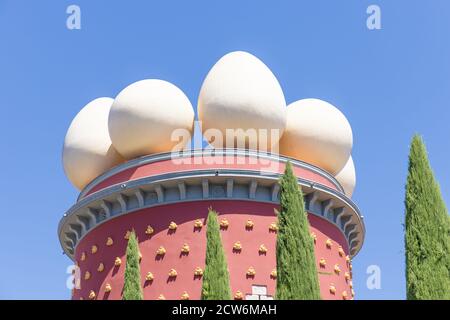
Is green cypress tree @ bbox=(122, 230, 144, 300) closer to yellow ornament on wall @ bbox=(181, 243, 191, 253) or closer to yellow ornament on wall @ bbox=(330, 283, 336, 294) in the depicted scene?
yellow ornament on wall @ bbox=(181, 243, 191, 253)

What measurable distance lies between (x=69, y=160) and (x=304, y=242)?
15844 millimetres

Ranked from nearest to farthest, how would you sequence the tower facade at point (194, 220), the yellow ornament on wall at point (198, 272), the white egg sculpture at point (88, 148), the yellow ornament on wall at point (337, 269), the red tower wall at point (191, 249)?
1. the yellow ornament on wall at point (198, 272)
2. the red tower wall at point (191, 249)
3. the tower facade at point (194, 220)
4. the yellow ornament on wall at point (337, 269)
5. the white egg sculpture at point (88, 148)

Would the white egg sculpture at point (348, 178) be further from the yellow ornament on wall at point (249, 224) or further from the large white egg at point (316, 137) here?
the yellow ornament on wall at point (249, 224)

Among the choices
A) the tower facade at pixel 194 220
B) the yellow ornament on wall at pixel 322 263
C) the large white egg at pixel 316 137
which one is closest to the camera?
the tower facade at pixel 194 220

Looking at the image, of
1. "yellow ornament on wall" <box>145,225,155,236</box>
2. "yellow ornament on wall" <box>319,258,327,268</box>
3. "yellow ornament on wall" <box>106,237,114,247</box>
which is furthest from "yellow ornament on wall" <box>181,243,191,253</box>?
"yellow ornament on wall" <box>319,258,327,268</box>

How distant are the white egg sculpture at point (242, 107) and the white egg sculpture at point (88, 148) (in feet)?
14.5

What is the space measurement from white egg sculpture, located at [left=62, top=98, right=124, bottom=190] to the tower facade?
155 centimetres

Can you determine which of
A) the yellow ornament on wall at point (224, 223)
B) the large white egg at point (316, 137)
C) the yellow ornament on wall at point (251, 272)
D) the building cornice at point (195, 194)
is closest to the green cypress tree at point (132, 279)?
the yellow ornament on wall at point (224, 223)

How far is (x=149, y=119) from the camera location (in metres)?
28.3

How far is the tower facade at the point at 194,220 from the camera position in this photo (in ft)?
86.6
